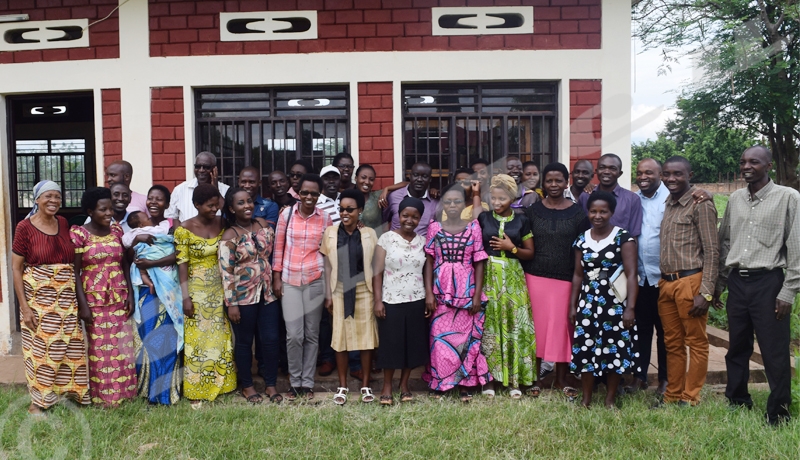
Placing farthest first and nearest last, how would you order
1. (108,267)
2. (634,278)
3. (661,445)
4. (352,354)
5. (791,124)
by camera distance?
(791,124), (352,354), (108,267), (634,278), (661,445)

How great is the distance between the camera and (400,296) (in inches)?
159

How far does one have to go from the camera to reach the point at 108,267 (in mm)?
4004

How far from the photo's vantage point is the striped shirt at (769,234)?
351cm

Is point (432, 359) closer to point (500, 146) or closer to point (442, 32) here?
Answer: point (500, 146)

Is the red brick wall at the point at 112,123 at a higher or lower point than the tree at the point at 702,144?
lower

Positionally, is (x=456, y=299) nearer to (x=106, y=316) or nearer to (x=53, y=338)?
(x=106, y=316)

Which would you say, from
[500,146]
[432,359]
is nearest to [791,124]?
[500,146]

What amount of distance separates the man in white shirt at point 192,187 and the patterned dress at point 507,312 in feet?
7.34

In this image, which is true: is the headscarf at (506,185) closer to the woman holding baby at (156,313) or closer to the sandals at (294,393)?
the sandals at (294,393)

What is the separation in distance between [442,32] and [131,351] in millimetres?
3834

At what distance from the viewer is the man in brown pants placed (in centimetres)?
375

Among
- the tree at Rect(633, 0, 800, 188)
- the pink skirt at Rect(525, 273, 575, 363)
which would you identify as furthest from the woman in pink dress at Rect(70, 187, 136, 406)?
the tree at Rect(633, 0, 800, 188)

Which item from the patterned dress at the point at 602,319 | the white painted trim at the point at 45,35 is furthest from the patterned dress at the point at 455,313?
the white painted trim at the point at 45,35

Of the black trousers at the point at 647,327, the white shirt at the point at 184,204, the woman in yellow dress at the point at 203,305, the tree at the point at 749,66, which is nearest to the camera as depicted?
the woman in yellow dress at the point at 203,305
